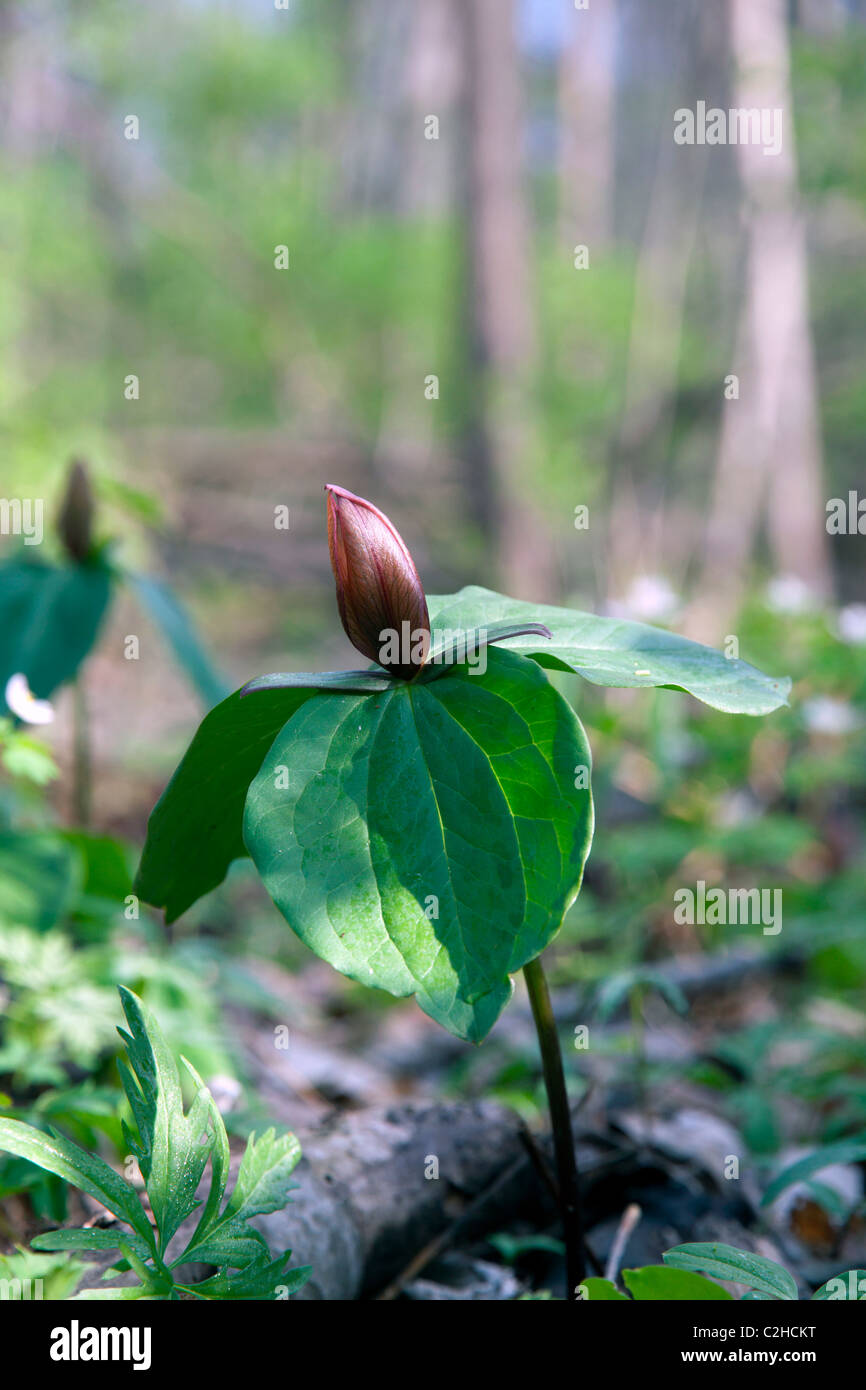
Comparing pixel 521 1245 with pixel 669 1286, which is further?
pixel 521 1245

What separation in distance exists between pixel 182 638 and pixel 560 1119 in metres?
1.19

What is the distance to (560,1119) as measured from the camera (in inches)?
33.8

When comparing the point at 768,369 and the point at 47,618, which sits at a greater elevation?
the point at 768,369

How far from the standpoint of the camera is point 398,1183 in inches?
42.8

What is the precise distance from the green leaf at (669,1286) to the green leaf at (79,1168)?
1.25 ft

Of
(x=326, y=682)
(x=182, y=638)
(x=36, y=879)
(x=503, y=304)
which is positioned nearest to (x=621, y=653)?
(x=326, y=682)

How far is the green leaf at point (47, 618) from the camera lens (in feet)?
5.03

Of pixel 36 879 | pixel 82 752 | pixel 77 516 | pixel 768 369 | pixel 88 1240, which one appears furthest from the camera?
pixel 768 369

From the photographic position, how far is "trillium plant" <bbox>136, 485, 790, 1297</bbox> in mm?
720

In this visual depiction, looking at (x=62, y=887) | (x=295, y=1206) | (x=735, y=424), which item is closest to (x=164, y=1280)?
(x=295, y=1206)

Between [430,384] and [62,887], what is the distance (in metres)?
2.06

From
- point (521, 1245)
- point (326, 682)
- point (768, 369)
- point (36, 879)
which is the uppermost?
point (768, 369)

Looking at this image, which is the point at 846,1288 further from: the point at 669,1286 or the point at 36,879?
the point at 36,879

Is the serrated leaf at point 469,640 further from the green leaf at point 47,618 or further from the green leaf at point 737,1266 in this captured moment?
the green leaf at point 47,618
